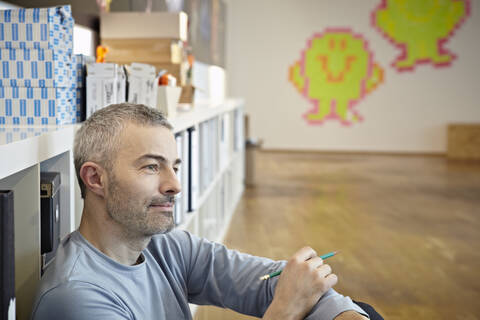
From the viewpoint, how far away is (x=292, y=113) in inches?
368

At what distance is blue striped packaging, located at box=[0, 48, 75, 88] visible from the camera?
1400 millimetres

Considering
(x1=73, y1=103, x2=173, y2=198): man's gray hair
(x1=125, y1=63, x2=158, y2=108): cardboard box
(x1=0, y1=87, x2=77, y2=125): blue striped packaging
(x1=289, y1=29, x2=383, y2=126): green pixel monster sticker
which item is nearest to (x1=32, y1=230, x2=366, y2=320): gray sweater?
(x1=73, y1=103, x2=173, y2=198): man's gray hair

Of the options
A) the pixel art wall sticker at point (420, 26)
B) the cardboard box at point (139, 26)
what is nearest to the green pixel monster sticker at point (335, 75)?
Result: the pixel art wall sticker at point (420, 26)

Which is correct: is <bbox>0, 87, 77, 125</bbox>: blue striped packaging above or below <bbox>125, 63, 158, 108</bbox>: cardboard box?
below

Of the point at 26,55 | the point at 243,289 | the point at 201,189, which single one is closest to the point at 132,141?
the point at 243,289

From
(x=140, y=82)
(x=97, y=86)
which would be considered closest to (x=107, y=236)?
(x=97, y=86)

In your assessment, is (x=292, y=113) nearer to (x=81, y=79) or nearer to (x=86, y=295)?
(x=81, y=79)

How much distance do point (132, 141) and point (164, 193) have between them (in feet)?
0.35

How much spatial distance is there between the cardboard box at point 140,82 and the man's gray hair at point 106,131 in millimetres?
887

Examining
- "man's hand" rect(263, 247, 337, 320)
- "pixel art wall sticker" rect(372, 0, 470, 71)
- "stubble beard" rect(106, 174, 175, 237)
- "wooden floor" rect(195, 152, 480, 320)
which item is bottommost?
"wooden floor" rect(195, 152, 480, 320)

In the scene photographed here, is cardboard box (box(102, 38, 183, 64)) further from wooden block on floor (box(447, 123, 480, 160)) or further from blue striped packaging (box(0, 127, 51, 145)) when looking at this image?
wooden block on floor (box(447, 123, 480, 160))

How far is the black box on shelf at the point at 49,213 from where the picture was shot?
1180 millimetres

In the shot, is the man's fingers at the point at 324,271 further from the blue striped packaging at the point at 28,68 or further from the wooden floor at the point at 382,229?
the wooden floor at the point at 382,229

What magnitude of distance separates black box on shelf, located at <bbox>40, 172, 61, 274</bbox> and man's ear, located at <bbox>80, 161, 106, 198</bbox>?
0.20 meters
